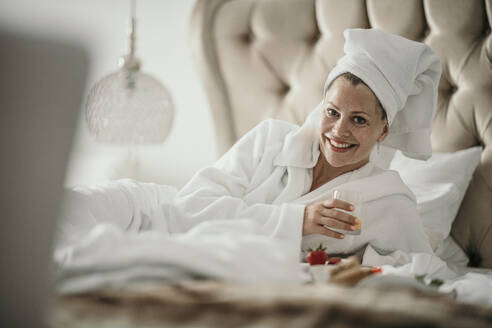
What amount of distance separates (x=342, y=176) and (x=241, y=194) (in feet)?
1.16

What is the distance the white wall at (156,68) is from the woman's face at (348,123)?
1554 millimetres

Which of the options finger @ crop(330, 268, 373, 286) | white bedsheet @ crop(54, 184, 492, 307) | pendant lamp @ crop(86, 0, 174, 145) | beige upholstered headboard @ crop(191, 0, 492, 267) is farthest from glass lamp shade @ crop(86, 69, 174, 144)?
finger @ crop(330, 268, 373, 286)

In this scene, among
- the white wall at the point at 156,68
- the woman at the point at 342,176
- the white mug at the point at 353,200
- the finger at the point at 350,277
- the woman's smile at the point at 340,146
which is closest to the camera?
the finger at the point at 350,277

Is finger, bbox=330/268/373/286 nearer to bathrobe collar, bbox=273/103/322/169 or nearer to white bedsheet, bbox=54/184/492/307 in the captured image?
white bedsheet, bbox=54/184/492/307

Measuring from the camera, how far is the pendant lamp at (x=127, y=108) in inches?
106

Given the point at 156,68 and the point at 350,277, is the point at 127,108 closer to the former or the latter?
the point at 156,68

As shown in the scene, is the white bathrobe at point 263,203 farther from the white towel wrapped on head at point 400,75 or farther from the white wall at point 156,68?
the white wall at point 156,68

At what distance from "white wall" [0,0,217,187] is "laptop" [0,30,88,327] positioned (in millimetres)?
2545

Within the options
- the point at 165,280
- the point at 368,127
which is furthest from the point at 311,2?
the point at 165,280

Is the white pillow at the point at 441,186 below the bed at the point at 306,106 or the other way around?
below

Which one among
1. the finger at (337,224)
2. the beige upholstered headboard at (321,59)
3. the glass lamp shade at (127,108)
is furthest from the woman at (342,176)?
the glass lamp shade at (127,108)

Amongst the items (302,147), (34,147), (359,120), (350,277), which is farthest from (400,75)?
(34,147)

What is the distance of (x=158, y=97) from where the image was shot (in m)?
2.80

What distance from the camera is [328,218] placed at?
164 centimetres
